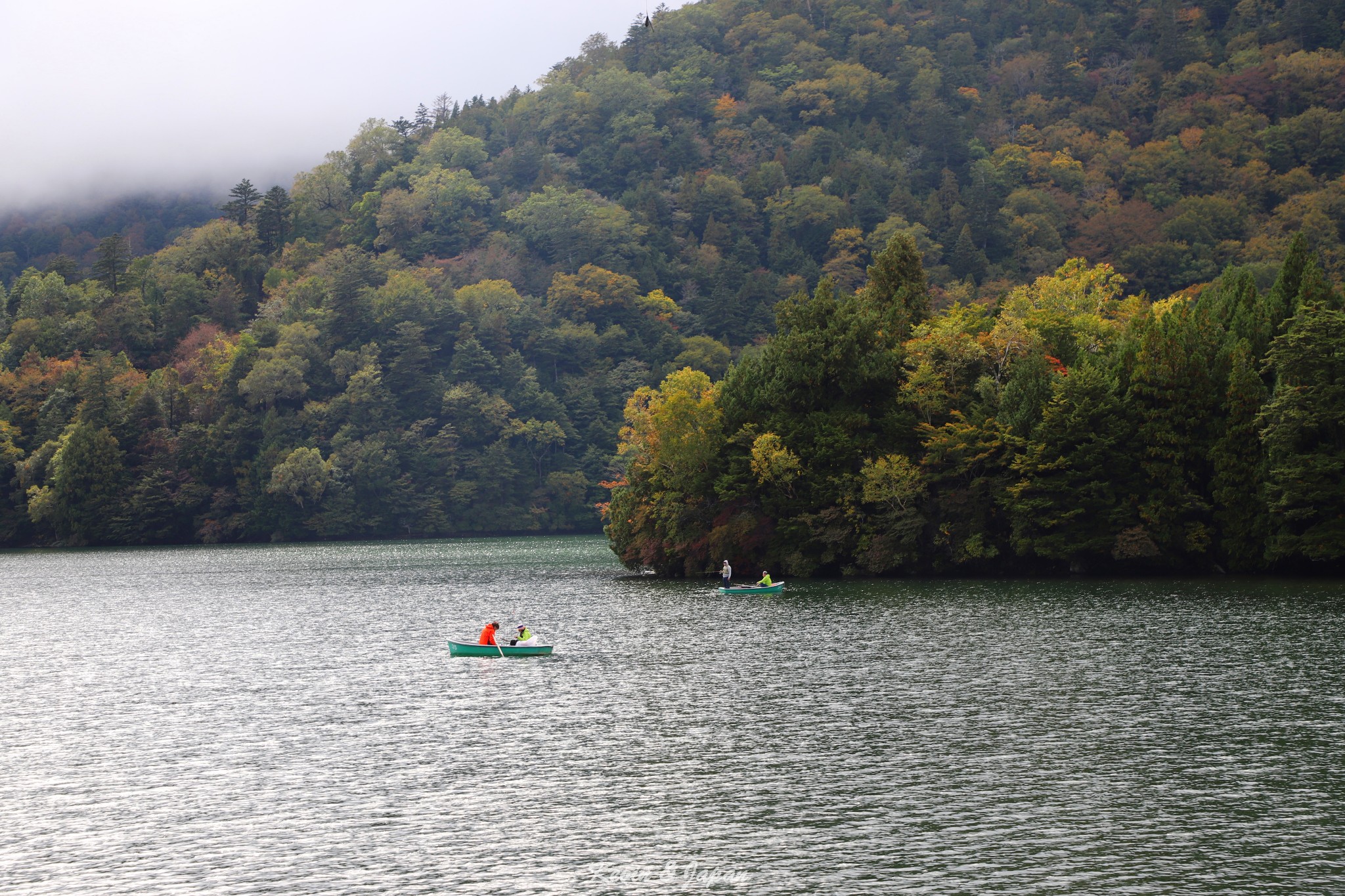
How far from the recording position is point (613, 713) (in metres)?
38.7

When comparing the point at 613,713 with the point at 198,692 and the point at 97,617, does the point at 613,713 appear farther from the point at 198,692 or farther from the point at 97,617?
the point at 97,617

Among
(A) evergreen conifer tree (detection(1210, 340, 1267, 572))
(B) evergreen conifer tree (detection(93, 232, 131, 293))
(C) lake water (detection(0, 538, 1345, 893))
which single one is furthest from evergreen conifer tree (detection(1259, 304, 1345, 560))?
(B) evergreen conifer tree (detection(93, 232, 131, 293))

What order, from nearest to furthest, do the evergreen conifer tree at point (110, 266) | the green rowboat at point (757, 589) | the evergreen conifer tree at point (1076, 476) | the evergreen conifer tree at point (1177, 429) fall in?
1. the green rowboat at point (757, 589)
2. the evergreen conifer tree at point (1177, 429)
3. the evergreen conifer tree at point (1076, 476)
4. the evergreen conifer tree at point (110, 266)

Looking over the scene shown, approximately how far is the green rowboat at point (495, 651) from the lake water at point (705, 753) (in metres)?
0.66

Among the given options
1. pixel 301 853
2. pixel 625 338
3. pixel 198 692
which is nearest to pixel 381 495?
pixel 625 338

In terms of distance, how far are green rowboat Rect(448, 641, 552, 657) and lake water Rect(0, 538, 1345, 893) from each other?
66 centimetres

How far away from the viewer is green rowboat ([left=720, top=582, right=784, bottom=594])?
73062mm

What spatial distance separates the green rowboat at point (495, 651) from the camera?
51.0 m

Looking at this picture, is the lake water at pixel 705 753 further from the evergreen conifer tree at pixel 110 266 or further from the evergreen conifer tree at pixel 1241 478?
the evergreen conifer tree at pixel 110 266

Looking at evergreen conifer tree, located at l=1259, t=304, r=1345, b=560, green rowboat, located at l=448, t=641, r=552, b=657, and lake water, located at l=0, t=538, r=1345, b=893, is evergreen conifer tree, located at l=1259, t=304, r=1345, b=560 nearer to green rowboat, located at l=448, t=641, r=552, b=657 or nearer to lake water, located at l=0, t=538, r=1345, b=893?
lake water, located at l=0, t=538, r=1345, b=893

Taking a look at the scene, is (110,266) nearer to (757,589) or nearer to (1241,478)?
(757,589)

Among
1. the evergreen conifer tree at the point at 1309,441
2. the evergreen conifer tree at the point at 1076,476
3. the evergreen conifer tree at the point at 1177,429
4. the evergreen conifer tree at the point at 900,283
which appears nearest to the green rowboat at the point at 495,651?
the evergreen conifer tree at the point at 1076,476

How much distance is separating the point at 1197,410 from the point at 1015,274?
103 metres

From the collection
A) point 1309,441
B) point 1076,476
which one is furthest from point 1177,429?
point 1309,441
